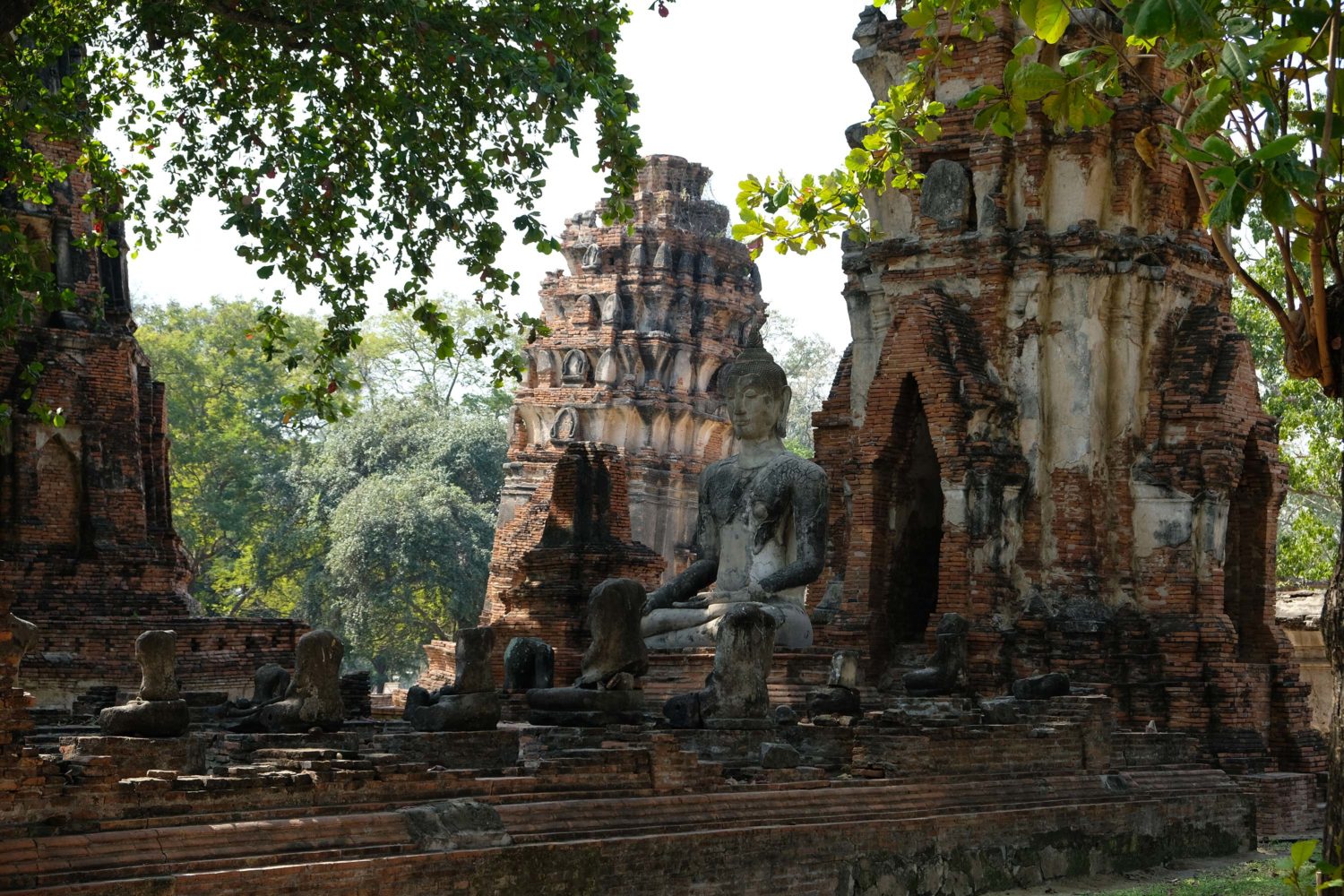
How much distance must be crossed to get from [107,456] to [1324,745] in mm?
12321

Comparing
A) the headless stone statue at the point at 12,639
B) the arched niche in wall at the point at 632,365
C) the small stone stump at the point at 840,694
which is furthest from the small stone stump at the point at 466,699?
the arched niche in wall at the point at 632,365

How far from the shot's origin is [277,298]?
14773mm

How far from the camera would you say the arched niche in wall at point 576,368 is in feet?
119

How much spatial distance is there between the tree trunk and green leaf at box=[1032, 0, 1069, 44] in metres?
2.26

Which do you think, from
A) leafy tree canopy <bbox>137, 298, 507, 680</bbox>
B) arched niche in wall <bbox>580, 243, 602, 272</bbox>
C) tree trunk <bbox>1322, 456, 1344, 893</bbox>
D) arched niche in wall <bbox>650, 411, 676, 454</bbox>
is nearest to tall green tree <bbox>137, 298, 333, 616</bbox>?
leafy tree canopy <bbox>137, 298, 507, 680</bbox>

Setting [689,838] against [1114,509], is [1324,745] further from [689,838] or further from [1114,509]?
[689,838]

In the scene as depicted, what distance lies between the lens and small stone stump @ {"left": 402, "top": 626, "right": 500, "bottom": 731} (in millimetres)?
9641

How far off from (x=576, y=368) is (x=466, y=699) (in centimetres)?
2694

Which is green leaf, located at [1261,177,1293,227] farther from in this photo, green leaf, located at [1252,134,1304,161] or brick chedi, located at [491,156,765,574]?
brick chedi, located at [491,156,765,574]

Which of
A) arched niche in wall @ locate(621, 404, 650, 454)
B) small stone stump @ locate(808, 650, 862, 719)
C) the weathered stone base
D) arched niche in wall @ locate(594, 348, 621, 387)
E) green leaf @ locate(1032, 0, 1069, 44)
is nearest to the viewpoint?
green leaf @ locate(1032, 0, 1069, 44)

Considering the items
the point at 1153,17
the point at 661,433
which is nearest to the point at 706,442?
the point at 661,433

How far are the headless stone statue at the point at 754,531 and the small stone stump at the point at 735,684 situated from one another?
2.66 m

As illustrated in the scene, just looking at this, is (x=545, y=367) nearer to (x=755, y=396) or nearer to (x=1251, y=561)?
(x=1251, y=561)

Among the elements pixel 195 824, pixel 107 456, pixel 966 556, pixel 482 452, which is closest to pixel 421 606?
pixel 482 452
